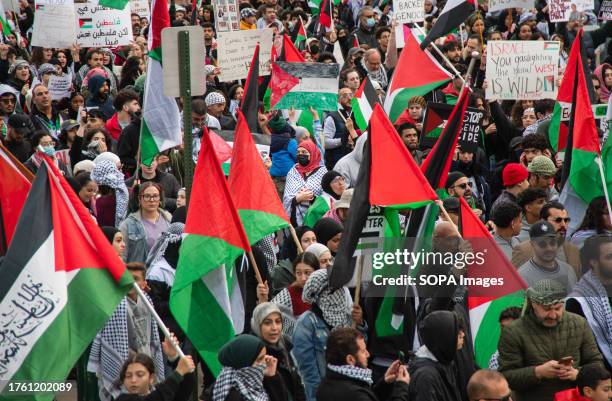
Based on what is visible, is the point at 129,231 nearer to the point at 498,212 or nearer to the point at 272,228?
the point at 272,228

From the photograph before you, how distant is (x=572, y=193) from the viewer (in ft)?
34.6

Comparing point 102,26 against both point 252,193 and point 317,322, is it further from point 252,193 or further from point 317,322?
point 317,322

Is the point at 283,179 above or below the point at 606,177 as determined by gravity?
below

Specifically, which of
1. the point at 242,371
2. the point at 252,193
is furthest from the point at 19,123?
the point at 242,371

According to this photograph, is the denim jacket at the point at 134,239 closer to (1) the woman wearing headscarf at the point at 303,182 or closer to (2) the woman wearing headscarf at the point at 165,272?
(2) the woman wearing headscarf at the point at 165,272

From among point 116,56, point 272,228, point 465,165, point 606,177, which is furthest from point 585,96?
point 116,56

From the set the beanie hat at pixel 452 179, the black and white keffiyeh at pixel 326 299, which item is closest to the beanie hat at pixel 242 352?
the black and white keffiyeh at pixel 326 299

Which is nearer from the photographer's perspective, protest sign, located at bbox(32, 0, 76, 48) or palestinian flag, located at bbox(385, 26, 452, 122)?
palestinian flag, located at bbox(385, 26, 452, 122)

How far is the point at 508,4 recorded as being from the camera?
18.9 metres

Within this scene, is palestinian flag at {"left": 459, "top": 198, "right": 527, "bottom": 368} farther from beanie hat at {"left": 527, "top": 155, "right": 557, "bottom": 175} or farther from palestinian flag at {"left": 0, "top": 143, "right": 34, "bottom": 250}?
palestinian flag at {"left": 0, "top": 143, "right": 34, "bottom": 250}

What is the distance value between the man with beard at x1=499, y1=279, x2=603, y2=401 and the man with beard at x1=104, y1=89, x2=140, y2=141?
22.7 ft

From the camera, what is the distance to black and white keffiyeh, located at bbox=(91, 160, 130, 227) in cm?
1120

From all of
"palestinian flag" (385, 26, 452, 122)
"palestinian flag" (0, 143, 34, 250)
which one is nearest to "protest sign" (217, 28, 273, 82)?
"palestinian flag" (385, 26, 452, 122)

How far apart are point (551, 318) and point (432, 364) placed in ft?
2.62
